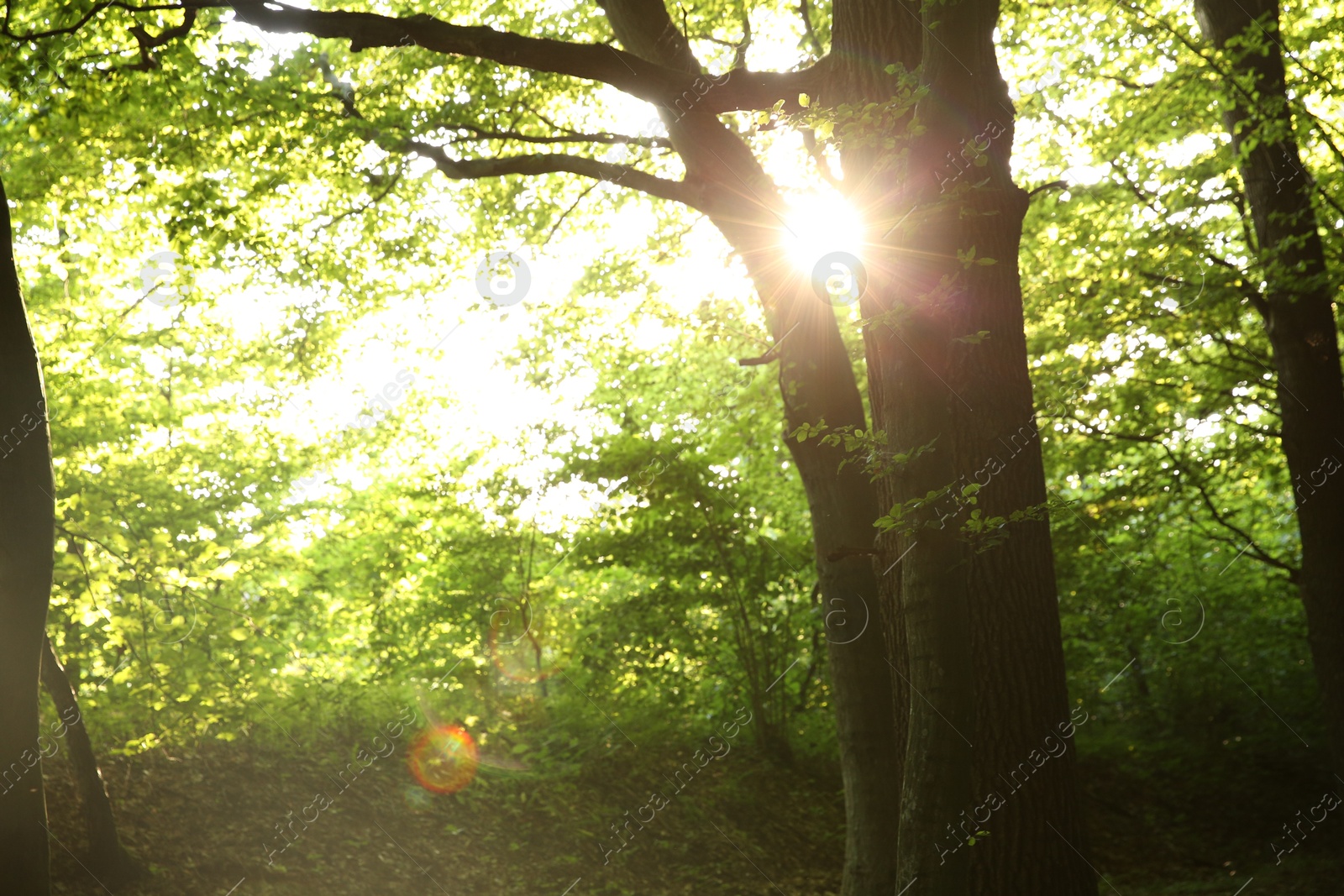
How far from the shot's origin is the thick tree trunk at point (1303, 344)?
23.4ft

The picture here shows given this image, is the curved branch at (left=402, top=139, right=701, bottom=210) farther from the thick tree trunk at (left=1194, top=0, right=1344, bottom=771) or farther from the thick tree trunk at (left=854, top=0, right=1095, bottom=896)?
the thick tree trunk at (left=1194, top=0, right=1344, bottom=771)

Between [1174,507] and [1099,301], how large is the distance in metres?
4.31

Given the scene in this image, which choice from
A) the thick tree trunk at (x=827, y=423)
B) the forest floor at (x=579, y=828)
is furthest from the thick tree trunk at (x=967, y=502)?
the forest floor at (x=579, y=828)

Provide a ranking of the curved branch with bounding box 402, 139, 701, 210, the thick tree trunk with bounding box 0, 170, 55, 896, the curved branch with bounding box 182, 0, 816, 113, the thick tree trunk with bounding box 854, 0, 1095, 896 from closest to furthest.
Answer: the thick tree trunk with bounding box 854, 0, 1095, 896, the thick tree trunk with bounding box 0, 170, 55, 896, the curved branch with bounding box 182, 0, 816, 113, the curved branch with bounding box 402, 139, 701, 210

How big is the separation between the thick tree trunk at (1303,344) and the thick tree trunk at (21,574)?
800cm

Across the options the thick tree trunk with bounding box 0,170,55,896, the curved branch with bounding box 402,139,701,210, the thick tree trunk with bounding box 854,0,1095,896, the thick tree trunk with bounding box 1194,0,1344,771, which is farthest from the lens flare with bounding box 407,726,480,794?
the thick tree trunk with bounding box 1194,0,1344,771

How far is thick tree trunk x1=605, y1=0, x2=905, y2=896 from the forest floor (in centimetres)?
386

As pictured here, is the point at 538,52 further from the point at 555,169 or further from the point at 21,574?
the point at 21,574

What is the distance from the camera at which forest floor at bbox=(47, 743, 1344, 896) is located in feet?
28.7

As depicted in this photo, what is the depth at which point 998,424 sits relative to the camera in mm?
4266

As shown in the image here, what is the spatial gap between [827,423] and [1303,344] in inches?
168

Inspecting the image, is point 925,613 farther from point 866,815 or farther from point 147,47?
point 147,47

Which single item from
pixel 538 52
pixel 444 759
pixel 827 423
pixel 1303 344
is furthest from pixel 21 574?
pixel 1303 344

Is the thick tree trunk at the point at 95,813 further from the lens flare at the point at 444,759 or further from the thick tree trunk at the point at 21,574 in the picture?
the lens flare at the point at 444,759
